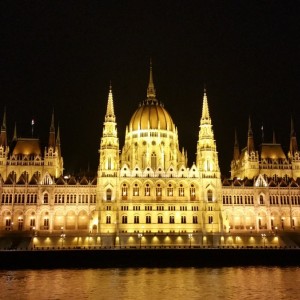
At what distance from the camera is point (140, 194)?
110 m

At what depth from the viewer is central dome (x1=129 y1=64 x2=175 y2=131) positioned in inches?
5011

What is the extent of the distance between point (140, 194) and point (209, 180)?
14.8 metres

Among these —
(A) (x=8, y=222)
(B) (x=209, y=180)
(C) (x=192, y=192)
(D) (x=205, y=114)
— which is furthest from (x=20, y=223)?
(D) (x=205, y=114)

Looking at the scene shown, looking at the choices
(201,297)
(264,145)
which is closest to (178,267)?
(201,297)

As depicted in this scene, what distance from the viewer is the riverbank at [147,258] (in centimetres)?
8288

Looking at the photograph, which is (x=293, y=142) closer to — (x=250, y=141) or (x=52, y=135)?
(x=250, y=141)

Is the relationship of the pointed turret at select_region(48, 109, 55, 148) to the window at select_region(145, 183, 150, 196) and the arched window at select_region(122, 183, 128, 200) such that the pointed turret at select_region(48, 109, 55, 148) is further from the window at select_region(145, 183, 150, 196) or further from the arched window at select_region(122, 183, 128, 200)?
the window at select_region(145, 183, 150, 196)

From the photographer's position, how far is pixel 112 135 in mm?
113250

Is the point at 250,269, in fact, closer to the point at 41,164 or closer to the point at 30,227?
the point at 30,227

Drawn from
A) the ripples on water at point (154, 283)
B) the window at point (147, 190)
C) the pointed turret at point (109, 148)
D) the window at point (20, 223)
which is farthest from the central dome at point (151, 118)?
the ripples on water at point (154, 283)

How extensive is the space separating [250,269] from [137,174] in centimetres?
3820

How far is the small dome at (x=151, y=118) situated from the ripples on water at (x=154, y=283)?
53.0 m

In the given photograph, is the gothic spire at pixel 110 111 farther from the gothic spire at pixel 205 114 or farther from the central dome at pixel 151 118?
the gothic spire at pixel 205 114

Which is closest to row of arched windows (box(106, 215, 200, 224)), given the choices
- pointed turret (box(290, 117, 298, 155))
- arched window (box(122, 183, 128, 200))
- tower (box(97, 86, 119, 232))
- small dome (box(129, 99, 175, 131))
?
tower (box(97, 86, 119, 232))
